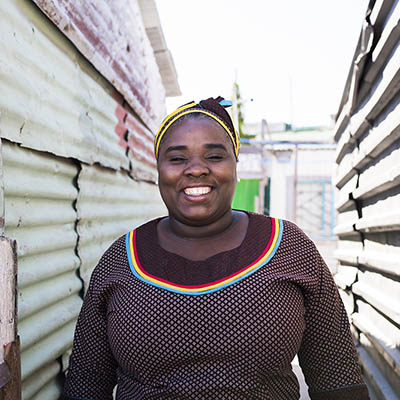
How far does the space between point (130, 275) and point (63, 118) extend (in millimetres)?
1177

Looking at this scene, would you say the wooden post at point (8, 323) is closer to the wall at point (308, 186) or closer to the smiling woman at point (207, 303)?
the smiling woman at point (207, 303)

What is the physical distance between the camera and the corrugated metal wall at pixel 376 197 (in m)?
2.38

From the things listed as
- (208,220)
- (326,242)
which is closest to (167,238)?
(208,220)

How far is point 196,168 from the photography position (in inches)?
66.9

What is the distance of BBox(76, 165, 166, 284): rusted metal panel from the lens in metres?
2.76

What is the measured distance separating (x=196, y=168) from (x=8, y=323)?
865 mm

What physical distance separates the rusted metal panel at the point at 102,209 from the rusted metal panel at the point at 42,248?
0.41 feet

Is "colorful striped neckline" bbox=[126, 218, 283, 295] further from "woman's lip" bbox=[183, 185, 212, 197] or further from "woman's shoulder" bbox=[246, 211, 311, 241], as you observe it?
"woman's lip" bbox=[183, 185, 212, 197]

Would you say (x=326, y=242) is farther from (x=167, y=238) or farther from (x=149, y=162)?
(x=167, y=238)

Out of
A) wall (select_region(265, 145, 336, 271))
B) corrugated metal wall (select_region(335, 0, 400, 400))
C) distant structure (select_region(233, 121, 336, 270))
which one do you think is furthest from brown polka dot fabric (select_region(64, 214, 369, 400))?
wall (select_region(265, 145, 336, 271))

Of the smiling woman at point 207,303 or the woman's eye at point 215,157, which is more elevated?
the woman's eye at point 215,157

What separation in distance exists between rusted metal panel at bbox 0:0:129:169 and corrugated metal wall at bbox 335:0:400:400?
184 centimetres

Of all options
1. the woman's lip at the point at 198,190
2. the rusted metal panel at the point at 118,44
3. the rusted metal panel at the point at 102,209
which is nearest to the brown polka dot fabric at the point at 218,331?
the woman's lip at the point at 198,190

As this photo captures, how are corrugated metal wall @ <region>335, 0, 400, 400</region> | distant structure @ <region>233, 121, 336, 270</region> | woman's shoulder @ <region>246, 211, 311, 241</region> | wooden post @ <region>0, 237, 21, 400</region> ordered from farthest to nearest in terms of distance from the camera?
1. distant structure @ <region>233, 121, 336, 270</region>
2. corrugated metal wall @ <region>335, 0, 400, 400</region>
3. woman's shoulder @ <region>246, 211, 311, 241</region>
4. wooden post @ <region>0, 237, 21, 400</region>
